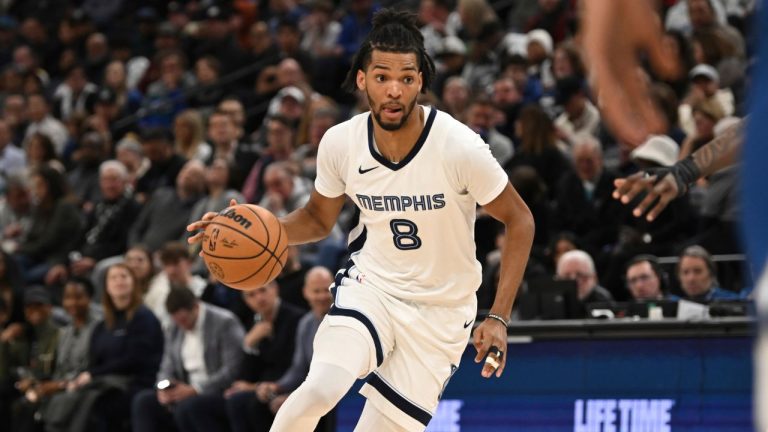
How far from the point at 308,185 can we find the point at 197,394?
2.36 meters

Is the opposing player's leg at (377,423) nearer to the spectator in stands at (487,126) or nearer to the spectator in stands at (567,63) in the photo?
the spectator in stands at (487,126)

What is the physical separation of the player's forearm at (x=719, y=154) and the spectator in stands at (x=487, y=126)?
676 cm

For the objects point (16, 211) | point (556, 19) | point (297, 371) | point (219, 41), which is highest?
point (219, 41)

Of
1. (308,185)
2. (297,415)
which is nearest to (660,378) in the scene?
(297,415)

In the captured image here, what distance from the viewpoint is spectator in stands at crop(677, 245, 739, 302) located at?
29.2 feet

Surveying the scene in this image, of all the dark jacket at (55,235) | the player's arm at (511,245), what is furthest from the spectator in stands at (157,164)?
the player's arm at (511,245)

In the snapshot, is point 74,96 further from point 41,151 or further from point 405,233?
point 405,233

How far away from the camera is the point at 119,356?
1074cm

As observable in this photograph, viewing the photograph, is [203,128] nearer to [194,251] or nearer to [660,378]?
[194,251]

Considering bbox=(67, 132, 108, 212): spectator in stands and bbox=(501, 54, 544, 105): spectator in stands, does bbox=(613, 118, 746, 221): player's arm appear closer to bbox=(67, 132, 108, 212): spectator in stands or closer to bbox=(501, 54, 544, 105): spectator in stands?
bbox=(501, 54, 544, 105): spectator in stands

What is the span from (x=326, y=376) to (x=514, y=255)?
0.98 m

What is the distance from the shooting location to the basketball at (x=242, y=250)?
574 cm

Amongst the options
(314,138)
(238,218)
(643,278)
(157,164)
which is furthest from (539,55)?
(238,218)

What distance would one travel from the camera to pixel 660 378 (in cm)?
786
